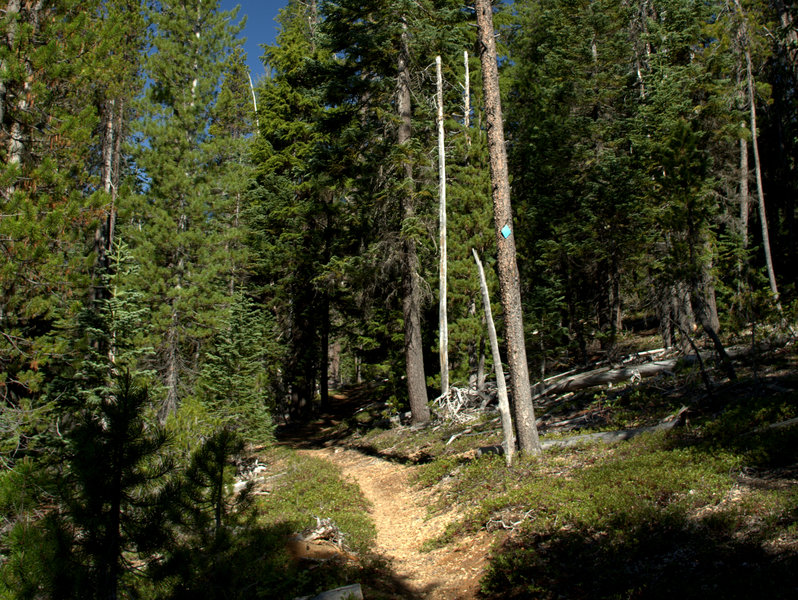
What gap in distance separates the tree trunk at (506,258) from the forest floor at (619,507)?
0.86 m

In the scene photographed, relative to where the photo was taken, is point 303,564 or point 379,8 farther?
point 379,8

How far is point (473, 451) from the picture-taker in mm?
10711

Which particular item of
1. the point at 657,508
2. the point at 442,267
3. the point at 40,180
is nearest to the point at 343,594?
the point at 657,508

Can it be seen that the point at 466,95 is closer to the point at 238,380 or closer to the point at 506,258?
the point at 506,258

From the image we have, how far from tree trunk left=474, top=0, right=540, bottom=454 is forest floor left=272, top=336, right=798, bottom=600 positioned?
86 cm

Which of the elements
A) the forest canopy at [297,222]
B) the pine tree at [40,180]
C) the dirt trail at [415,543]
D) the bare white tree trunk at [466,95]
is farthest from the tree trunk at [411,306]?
the pine tree at [40,180]

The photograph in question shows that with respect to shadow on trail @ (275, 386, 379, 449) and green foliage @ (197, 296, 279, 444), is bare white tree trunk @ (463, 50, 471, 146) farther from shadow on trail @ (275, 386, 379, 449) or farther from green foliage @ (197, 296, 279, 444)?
shadow on trail @ (275, 386, 379, 449)

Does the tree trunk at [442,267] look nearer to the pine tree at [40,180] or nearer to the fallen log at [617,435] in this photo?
the fallen log at [617,435]

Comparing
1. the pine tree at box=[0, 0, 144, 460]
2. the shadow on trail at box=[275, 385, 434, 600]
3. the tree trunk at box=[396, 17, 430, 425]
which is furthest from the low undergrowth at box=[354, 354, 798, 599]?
the pine tree at box=[0, 0, 144, 460]

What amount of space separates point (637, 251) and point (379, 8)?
11.6 meters

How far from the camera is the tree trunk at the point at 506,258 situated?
8586 millimetres

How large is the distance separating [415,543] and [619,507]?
10.5ft

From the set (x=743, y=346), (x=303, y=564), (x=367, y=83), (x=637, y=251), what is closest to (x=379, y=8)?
(x=367, y=83)

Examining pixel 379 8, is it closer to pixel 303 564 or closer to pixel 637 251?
pixel 637 251
